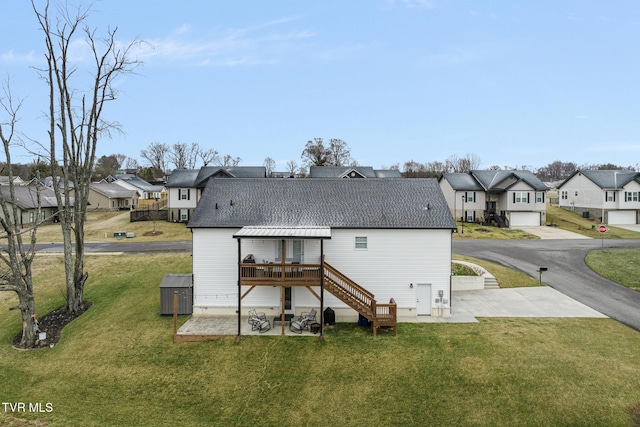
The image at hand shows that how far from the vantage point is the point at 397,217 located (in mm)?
20156

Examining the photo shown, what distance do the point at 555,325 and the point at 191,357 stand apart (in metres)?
18.3

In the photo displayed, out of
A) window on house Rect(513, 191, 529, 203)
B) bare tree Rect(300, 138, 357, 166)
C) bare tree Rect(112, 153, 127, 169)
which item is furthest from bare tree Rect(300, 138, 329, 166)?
bare tree Rect(112, 153, 127, 169)

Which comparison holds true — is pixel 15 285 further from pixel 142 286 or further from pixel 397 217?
pixel 397 217

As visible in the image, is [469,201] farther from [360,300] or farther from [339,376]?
[339,376]

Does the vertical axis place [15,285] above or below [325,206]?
below

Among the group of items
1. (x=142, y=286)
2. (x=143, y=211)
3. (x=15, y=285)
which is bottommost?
(x=142, y=286)

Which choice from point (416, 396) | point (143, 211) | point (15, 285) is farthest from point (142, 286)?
point (143, 211)

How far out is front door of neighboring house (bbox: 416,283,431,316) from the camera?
1969 centimetres

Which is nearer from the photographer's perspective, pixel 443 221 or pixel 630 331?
pixel 630 331

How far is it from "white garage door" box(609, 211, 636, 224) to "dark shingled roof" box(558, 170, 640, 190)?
390cm

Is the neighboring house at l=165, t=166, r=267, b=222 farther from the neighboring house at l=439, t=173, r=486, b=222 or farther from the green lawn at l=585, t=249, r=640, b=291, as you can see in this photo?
the green lawn at l=585, t=249, r=640, b=291

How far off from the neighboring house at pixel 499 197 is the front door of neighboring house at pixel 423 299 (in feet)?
109

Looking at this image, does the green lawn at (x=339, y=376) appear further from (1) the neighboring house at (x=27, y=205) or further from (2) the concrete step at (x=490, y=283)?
(1) the neighboring house at (x=27, y=205)

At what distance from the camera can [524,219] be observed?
49312mm
